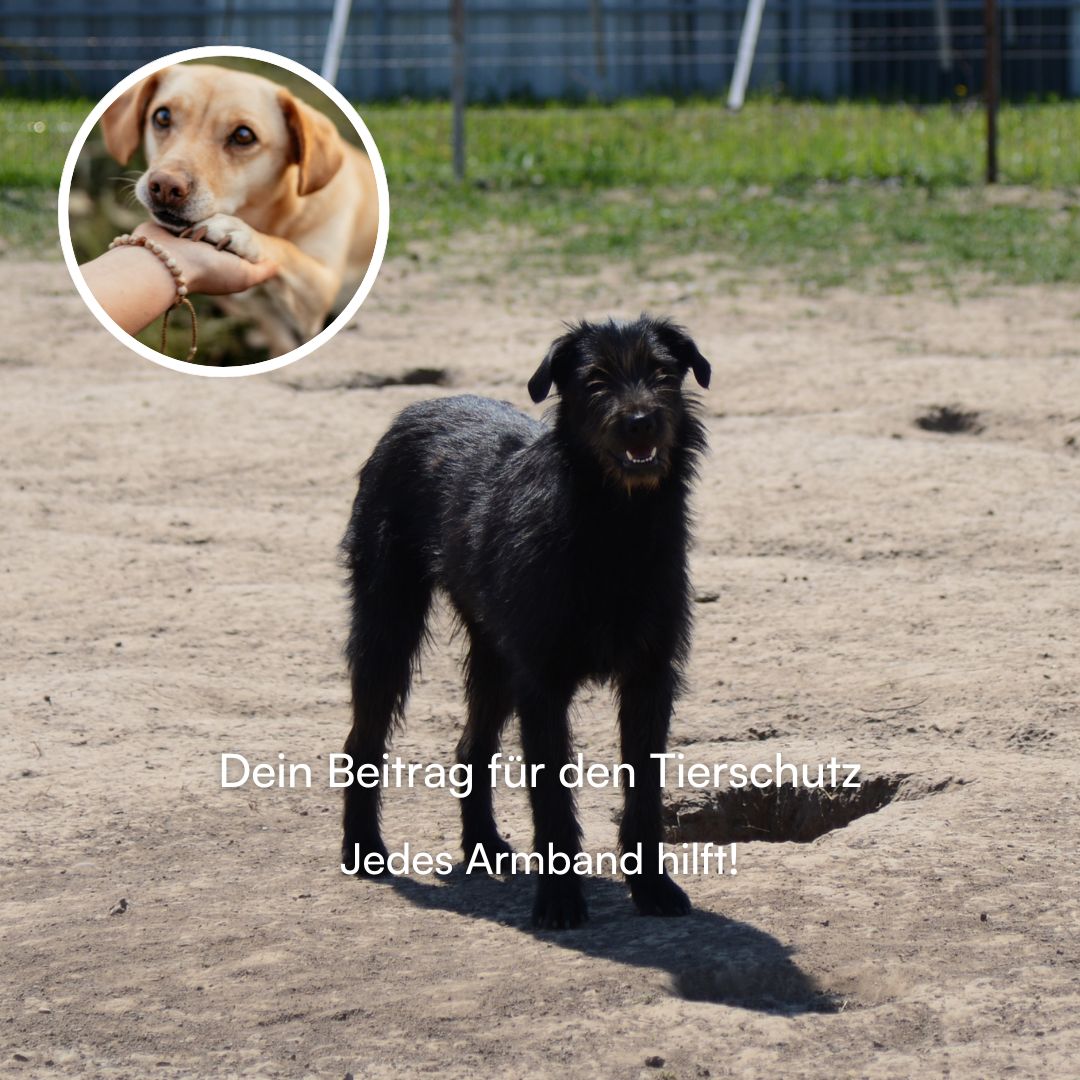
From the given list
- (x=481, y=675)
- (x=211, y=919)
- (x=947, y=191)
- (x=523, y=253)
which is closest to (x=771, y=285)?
(x=523, y=253)

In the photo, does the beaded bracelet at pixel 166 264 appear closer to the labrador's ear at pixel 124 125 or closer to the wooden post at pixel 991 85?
the labrador's ear at pixel 124 125

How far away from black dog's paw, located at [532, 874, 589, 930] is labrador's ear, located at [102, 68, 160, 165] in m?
2.03

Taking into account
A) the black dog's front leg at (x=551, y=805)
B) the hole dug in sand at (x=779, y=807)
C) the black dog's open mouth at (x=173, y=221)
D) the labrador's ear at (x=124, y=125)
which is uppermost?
the labrador's ear at (x=124, y=125)

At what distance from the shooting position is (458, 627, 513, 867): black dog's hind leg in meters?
5.05

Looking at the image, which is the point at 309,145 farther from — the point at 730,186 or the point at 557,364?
the point at 730,186

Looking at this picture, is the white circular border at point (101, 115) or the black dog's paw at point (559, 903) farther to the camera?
the black dog's paw at point (559, 903)

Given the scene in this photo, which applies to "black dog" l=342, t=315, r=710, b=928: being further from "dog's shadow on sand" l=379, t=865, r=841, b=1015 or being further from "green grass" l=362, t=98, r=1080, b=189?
"green grass" l=362, t=98, r=1080, b=189

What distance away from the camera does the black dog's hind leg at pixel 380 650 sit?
16.6 ft

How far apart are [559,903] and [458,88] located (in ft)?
38.1

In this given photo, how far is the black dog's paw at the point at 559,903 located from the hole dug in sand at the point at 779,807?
0.92 metres

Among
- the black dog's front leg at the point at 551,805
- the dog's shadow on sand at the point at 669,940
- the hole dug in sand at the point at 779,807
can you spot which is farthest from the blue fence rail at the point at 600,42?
the black dog's front leg at the point at 551,805

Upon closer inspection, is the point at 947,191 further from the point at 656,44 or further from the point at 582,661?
the point at 582,661

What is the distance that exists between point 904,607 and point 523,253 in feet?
22.2

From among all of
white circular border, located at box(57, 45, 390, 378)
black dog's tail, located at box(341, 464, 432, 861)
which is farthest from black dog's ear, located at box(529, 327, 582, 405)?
black dog's tail, located at box(341, 464, 432, 861)
